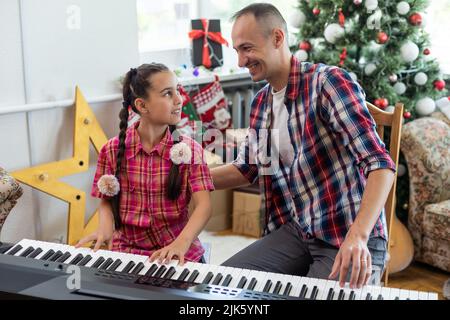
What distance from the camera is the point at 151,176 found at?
1814mm

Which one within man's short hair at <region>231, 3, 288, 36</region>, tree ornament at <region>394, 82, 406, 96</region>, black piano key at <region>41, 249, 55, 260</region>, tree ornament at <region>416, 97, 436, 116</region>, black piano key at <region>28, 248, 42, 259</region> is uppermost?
man's short hair at <region>231, 3, 288, 36</region>

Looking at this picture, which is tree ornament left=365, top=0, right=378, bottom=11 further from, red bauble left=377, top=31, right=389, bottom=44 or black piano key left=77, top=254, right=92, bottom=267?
black piano key left=77, top=254, right=92, bottom=267

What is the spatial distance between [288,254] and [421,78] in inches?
74.1

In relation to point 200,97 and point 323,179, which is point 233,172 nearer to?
point 323,179

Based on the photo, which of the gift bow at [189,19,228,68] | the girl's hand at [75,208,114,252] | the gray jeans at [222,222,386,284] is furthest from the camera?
the gift bow at [189,19,228,68]

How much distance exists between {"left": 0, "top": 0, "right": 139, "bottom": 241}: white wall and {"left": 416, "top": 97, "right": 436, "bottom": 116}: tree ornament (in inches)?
63.0

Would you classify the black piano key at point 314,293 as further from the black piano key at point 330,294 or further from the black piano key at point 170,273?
the black piano key at point 170,273

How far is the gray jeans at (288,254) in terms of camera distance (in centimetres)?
175

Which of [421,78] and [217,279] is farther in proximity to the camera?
[421,78]

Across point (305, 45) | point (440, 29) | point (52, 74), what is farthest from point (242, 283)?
point (440, 29)

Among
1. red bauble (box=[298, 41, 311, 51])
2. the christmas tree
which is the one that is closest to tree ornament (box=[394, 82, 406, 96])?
the christmas tree

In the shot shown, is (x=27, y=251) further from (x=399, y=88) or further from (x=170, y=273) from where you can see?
(x=399, y=88)

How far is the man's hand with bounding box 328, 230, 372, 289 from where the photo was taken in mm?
1280

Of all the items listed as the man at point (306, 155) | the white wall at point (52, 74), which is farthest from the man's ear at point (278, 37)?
the white wall at point (52, 74)
